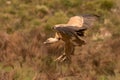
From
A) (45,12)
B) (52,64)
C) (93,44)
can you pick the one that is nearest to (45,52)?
(52,64)

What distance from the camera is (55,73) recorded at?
6461mm

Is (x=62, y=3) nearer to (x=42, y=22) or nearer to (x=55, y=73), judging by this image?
(x=42, y=22)

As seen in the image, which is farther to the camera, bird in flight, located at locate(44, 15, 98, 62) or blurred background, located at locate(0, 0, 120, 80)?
blurred background, located at locate(0, 0, 120, 80)

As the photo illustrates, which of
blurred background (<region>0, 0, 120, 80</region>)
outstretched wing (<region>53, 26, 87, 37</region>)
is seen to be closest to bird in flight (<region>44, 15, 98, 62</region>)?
outstretched wing (<region>53, 26, 87, 37</region>)

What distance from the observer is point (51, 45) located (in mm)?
7621

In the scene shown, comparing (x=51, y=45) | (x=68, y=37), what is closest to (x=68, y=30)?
(x=68, y=37)

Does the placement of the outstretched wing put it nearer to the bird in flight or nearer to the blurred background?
the bird in flight

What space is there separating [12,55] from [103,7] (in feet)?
10.4

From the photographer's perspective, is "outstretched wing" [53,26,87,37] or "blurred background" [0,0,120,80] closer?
"outstretched wing" [53,26,87,37]

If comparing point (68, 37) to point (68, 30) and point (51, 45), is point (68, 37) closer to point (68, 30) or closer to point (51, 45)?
point (68, 30)

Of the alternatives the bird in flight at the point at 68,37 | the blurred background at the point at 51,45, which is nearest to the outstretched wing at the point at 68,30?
the bird in flight at the point at 68,37

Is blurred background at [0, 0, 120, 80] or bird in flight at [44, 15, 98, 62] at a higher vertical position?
bird in flight at [44, 15, 98, 62]

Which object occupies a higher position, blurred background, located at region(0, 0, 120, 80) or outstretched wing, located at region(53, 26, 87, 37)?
outstretched wing, located at region(53, 26, 87, 37)

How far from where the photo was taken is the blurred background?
655cm
